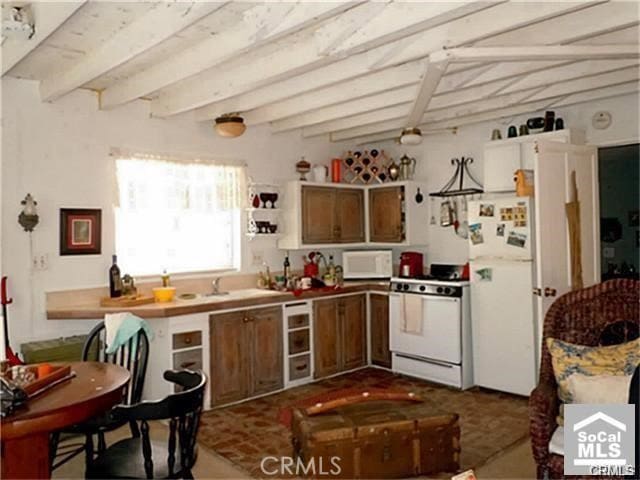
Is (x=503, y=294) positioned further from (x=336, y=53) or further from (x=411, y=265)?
(x=336, y=53)

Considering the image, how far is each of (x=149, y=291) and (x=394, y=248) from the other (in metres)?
2.80

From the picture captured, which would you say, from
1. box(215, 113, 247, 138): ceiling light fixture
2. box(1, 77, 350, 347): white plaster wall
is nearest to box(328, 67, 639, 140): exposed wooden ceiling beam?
box(215, 113, 247, 138): ceiling light fixture

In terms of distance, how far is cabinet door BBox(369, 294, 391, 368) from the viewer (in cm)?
547

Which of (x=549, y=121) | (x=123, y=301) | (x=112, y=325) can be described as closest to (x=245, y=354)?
(x=123, y=301)

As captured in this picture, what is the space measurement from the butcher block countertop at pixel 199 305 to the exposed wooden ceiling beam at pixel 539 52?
2.55 meters

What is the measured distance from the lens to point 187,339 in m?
4.21

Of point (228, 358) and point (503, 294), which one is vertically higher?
point (503, 294)

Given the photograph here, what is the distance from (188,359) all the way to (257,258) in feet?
4.84

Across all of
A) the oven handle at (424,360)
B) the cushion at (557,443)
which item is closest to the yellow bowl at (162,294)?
the oven handle at (424,360)

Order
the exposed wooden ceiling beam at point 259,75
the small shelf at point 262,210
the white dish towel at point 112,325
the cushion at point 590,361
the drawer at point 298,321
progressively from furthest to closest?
the small shelf at point 262,210, the drawer at point 298,321, the white dish towel at point 112,325, the exposed wooden ceiling beam at point 259,75, the cushion at point 590,361

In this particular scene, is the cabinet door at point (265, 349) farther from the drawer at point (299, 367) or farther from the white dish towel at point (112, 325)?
the white dish towel at point (112, 325)

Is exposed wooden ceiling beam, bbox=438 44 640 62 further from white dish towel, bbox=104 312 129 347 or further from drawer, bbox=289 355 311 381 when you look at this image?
drawer, bbox=289 355 311 381

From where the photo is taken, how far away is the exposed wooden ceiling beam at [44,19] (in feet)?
8.02

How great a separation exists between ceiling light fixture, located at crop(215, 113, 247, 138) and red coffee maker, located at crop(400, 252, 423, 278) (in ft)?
7.31
